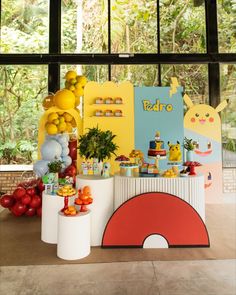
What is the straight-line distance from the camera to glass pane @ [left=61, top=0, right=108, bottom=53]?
5.30m

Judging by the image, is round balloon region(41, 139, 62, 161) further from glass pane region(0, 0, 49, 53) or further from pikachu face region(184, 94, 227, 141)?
pikachu face region(184, 94, 227, 141)

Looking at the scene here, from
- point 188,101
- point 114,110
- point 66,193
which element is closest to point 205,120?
point 188,101

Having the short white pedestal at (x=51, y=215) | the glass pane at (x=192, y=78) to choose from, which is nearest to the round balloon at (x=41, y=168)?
the short white pedestal at (x=51, y=215)

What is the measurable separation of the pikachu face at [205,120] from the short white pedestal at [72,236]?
3069 mm

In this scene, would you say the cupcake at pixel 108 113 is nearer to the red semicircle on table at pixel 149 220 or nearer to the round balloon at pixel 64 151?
the round balloon at pixel 64 151

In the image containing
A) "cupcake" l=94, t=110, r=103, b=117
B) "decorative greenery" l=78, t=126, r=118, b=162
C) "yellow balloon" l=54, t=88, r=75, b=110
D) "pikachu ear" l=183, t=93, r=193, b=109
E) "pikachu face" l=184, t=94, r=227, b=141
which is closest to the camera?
"decorative greenery" l=78, t=126, r=118, b=162

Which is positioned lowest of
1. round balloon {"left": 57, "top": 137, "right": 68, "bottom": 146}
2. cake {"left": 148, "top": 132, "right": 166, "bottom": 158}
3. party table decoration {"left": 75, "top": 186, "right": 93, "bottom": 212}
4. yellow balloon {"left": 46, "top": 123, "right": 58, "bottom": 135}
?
party table decoration {"left": 75, "top": 186, "right": 93, "bottom": 212}

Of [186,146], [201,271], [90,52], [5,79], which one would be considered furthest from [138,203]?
[5,79]

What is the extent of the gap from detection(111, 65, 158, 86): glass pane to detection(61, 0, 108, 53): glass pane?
512 mm

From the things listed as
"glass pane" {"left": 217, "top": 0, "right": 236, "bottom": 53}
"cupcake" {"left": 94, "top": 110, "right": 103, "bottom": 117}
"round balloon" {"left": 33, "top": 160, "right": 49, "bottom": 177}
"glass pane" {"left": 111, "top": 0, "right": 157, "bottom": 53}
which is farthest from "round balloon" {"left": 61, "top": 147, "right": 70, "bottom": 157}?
"glass pane" {"left": 217, "top": 0, "right": 236, "bottom": 53}

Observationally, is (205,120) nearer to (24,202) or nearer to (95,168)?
(95,168)

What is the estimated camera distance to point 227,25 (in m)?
5.33

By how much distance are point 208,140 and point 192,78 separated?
132 centimetres

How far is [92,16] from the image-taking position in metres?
5.32
